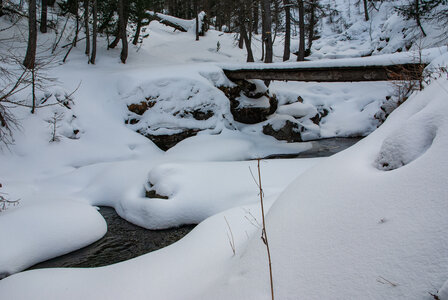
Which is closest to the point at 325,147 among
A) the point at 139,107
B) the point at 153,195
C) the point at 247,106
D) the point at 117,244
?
the point at 247,106

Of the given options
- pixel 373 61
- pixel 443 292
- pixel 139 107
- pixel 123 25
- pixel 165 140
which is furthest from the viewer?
pixel 123 25

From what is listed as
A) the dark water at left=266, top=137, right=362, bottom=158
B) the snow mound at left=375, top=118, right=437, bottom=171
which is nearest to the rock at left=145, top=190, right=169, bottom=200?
the snow mound at left=375, top=118, right=437, bottom=171

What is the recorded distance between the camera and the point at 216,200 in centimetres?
503

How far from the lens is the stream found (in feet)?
12.9

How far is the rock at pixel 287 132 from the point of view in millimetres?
10344

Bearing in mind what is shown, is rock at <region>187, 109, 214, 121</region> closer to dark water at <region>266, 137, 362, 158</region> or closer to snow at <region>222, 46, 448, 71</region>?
snow at <region>222, 46, 448, 71</region>

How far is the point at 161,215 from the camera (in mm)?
4883

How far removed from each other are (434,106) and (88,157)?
25.0 ft

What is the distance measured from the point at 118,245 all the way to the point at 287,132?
7.67 metres

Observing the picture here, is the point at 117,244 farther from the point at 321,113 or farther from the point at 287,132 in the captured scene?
the point at 321,113

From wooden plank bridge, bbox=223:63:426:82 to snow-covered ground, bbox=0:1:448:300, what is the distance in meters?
0.59

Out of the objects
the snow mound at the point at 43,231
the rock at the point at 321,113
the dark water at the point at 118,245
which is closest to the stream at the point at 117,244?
the dark water at the point at 118,245

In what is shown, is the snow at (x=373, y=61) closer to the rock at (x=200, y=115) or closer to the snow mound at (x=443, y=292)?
the rock at (x=200, y=115)

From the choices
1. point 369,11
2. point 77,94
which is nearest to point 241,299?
point 77,94
